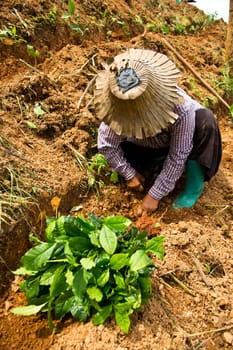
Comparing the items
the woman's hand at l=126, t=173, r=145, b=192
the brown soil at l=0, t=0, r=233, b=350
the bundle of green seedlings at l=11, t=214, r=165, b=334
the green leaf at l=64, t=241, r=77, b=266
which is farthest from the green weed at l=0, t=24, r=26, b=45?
the green leaf at l=64, t=241, r=77, b=266

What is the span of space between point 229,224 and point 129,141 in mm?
666

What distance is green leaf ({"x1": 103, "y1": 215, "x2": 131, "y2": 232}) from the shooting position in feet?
5.28

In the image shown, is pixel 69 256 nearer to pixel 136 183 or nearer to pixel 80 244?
Answer: pixel 80 244

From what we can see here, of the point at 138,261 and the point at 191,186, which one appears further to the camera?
the point at 191,186

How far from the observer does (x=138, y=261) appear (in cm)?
149

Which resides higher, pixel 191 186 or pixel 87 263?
pixel 87 263

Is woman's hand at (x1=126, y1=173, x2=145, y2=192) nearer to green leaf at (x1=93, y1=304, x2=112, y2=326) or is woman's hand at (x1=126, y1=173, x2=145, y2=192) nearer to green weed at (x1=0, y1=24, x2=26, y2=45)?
green leaf at (x1=93, y1=304, x2=112, y2=326)

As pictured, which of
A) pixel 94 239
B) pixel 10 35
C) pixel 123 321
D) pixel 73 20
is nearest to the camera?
pixel 123 321

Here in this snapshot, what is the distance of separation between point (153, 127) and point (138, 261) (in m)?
0.57

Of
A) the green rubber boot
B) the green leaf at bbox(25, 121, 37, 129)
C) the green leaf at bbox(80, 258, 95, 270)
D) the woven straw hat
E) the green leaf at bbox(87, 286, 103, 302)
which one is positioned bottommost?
the green rubber boot

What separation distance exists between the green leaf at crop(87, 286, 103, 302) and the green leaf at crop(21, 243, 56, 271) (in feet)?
0.60

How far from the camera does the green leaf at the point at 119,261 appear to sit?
149 centimetres

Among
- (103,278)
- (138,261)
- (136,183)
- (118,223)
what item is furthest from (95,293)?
(136,183)

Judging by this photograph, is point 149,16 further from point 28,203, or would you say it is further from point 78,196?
point 28,203
